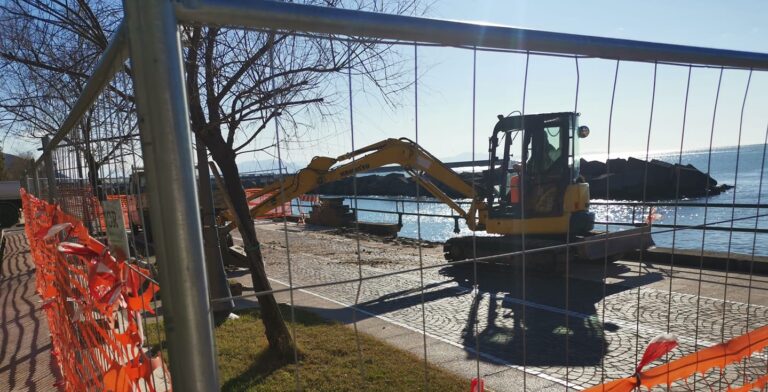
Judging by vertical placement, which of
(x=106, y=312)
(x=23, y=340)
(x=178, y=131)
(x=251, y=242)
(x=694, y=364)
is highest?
(x=178, y=131)

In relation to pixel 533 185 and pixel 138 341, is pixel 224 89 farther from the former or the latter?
pixel 533 185

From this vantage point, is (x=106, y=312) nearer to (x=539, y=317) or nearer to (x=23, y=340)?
(x=23, y=340)

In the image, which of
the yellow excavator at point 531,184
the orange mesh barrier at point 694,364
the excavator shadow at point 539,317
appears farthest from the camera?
the yellow excavator at point 531,184

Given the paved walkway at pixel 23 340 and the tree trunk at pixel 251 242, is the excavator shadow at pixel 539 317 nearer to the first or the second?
the tree trunk at pixel 251 242

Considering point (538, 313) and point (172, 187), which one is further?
point (538, 313)

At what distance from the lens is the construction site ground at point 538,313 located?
4.93 metres

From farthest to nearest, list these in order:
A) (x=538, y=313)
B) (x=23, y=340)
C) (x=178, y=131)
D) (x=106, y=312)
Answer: (x=538, y=313), (x=23, y=340), (x=106, y=312), (x=178, y=131)

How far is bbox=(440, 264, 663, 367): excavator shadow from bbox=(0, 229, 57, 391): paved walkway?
13.0 feet

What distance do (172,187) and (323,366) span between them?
4.16 meters

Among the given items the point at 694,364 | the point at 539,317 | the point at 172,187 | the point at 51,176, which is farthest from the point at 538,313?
the point at 172,187

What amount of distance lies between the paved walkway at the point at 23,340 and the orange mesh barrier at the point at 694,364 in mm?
4399

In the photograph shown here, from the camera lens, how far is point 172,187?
107 centimetres

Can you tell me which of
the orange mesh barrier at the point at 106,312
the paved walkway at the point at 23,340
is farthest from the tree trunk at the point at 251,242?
the orange mesh barrier at the point at 106,312

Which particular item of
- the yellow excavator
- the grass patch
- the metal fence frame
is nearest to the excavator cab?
the yellow excavator
